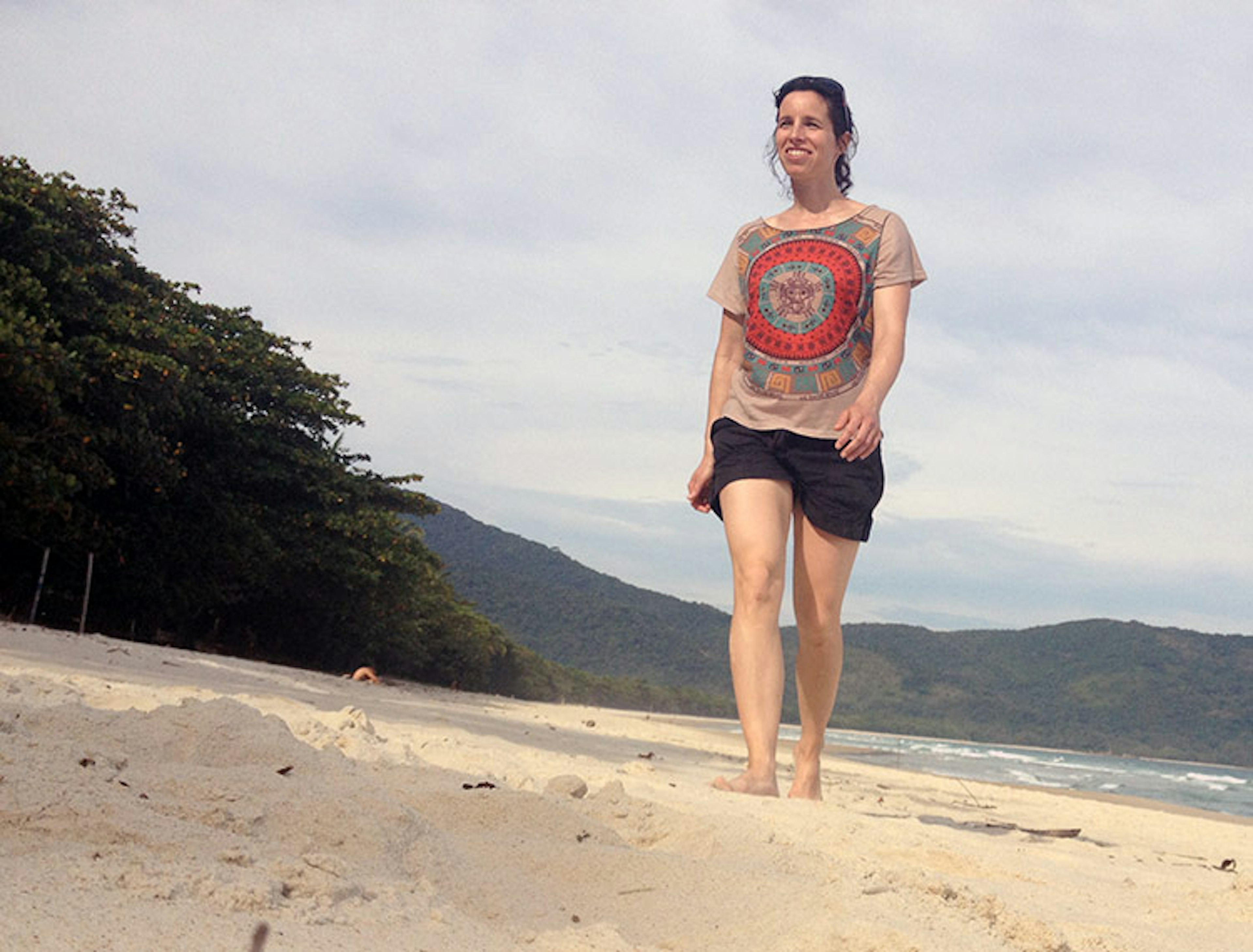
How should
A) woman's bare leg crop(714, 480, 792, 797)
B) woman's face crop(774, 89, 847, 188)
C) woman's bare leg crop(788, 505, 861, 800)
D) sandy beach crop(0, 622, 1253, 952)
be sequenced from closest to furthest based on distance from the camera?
1. sandy beach crop(0, 622, 1253, 952)
2. woman's bare leg crop(714, 480, 792, 797)
3. woman's bare leg crop(788, 505, 861, 800)
4. woman's face crop(774, 89, 847, 188)

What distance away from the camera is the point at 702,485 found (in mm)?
4074

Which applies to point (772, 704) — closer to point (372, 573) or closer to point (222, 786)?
point (222, 786)

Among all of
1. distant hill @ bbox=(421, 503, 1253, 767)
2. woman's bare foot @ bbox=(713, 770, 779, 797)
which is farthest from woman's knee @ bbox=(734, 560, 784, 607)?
distant hill @ bbox=(421, 503, 1253, 767)

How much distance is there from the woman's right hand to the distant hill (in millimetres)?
53599

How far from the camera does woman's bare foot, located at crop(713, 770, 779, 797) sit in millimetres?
3488

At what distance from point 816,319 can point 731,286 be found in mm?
413

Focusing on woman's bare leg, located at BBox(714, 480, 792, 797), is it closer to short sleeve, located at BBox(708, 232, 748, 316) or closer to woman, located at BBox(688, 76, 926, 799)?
woman, located at BBox(688, 76, 926, 799)

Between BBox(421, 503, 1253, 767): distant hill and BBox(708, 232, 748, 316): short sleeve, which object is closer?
BBox(708, 232, 748, 316): short sleeve

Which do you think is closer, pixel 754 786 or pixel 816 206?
pixel 754 786

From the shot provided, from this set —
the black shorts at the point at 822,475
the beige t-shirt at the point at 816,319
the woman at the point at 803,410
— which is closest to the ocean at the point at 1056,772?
the woman at the point at 803,410

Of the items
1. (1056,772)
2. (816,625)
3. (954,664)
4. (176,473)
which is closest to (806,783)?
(816,625)

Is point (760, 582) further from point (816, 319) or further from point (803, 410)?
point (816, 319)

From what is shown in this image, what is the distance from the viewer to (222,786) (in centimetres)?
208

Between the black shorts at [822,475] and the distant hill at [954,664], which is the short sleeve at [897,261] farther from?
the distant hill at [954,664]
